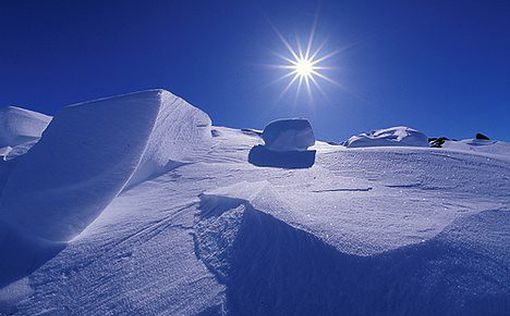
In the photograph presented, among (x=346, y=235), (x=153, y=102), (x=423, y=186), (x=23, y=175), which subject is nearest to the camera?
(x=346, y=235)

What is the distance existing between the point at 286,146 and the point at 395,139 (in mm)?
3430

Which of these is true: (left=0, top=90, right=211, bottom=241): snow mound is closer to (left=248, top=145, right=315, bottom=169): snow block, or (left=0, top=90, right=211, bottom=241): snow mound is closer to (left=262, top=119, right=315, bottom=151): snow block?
(left=248, top=145, right=315, bottom=169): snow block

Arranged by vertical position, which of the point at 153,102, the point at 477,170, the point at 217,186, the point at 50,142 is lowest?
the point at 217,186

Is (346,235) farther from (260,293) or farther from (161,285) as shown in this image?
(161,285)

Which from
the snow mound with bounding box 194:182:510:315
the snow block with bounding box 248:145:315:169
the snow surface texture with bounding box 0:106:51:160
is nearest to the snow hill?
the snow mound with bounding box 194:182:510:315

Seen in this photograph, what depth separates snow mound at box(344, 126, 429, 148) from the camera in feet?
22.5

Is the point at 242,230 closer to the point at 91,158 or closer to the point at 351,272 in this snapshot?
the point at 351,272

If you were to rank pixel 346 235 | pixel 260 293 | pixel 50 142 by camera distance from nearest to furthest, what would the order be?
pixel 260 293
pixel 346 235
pixel 50 142

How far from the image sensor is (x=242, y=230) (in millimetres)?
2580

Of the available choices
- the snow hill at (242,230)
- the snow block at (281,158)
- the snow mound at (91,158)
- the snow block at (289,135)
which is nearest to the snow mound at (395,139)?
the snow block at (289,135)

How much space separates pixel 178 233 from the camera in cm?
271

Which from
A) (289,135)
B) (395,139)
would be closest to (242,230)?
(289,135)

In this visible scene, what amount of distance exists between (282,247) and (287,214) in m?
0.33

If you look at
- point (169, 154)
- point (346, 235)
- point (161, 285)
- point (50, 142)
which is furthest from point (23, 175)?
point (346, 235)
